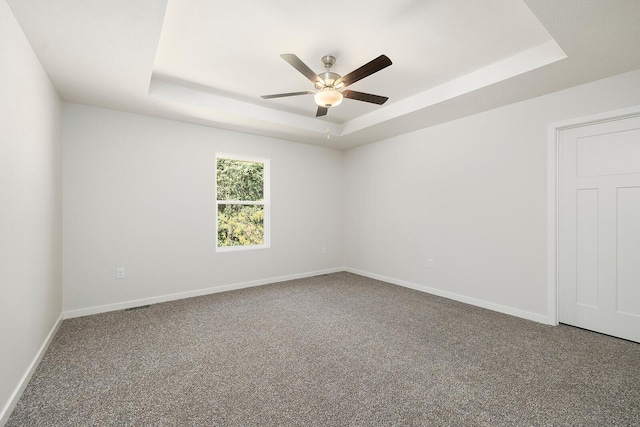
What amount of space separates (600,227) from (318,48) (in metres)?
3.03

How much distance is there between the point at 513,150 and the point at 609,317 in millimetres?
1802

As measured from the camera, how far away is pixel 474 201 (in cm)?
360

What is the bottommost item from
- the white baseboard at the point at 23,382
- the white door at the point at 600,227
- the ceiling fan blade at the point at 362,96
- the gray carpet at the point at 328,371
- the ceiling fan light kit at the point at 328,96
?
the gray carpet at the point at 328,371

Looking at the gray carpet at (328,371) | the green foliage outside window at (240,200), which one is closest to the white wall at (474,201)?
the gray carpet at (328,371)

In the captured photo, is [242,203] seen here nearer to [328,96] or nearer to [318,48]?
[328,96]

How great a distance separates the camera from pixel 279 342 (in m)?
2.56

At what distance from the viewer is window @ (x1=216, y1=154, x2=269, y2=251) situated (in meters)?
4.43

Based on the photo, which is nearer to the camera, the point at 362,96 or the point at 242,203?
the point at 362,96

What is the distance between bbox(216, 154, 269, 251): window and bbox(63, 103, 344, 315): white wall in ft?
0.55

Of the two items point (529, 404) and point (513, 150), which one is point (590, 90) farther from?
point (529, 404)

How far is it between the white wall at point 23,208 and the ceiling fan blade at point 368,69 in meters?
2.10

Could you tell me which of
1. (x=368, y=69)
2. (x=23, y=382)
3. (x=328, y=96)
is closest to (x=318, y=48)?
(x=328, y=96)

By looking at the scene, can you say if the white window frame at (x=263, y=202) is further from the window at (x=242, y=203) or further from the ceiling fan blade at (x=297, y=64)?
the ceiling fan blade at (x=297, y=64)

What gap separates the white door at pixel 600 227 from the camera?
2.56 m
